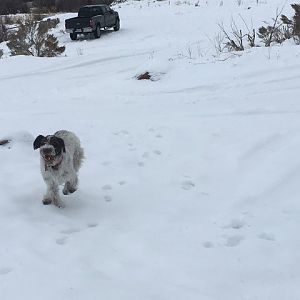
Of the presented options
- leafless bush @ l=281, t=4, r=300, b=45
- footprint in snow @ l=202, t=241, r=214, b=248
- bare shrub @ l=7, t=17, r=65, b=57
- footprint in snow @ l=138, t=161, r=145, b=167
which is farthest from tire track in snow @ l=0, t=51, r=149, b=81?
footprint in snow @ l=202, t=241, r=214, b=248

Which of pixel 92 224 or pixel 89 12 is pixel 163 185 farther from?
pixel 89 12

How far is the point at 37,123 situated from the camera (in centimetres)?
816

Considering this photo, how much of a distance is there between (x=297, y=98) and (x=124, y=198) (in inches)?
170

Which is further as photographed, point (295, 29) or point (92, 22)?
point (92, 22)

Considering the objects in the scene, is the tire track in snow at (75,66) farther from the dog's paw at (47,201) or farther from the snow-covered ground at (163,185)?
the dog's paw at (47,201)

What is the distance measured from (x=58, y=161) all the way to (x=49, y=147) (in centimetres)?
25

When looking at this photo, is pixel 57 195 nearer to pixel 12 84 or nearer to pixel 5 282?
Answer: pixel 5 282

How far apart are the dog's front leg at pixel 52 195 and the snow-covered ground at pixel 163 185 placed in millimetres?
101

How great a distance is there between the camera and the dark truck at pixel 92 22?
23297mm

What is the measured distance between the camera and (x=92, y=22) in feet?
76.2

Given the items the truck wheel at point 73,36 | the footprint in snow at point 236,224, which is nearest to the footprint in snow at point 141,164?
the footprint in snow at point 236,224

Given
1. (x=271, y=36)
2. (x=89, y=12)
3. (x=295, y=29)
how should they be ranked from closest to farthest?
(x=271, y=36), (x=295, y=29), (x=89, y=12)

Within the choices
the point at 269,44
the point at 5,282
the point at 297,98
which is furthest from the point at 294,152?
the point at 269,44

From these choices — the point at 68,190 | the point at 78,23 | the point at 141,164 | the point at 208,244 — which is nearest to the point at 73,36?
the point at 78,23
